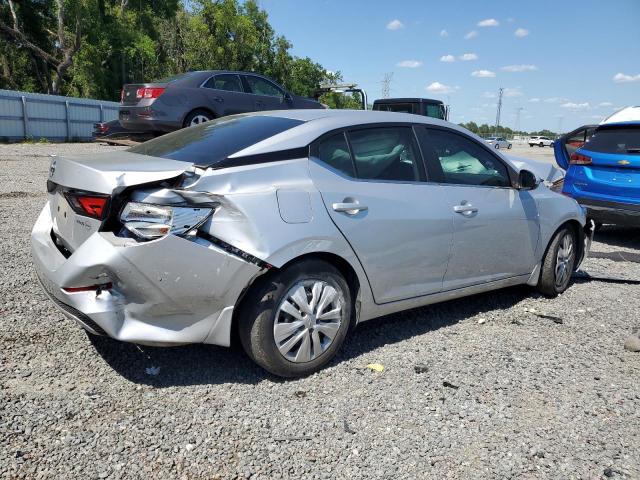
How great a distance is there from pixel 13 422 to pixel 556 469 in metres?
2.60

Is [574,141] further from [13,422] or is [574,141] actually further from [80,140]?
[80,140]

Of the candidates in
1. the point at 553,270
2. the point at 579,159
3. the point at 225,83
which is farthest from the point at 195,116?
the point at 553,270

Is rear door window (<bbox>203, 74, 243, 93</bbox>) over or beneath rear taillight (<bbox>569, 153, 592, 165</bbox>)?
over

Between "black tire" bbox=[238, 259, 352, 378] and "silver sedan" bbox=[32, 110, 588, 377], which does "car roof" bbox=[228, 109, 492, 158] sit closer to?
"silver sedan" bbox=[32, 110, 588, 377]

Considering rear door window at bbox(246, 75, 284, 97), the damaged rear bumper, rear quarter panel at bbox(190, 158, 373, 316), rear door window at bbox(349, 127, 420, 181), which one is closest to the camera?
the damaged rear bumper

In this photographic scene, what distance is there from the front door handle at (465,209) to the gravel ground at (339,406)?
3.00 feet

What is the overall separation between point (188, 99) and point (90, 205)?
7868 mm

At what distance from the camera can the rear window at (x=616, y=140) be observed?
702cm

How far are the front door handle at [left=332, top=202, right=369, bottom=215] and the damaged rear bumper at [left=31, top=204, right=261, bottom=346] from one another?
2.15 ft

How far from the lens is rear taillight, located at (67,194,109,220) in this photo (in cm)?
279

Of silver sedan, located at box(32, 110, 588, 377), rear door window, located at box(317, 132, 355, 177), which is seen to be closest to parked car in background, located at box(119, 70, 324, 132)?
silver sedan, located at box(32, 110, 588, 377)

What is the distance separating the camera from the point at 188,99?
1022 cm

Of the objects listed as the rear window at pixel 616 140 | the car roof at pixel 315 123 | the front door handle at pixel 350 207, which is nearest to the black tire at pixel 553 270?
the car roof at pixel 315 123

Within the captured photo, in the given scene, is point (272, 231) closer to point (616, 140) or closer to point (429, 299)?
point (429, 299)
